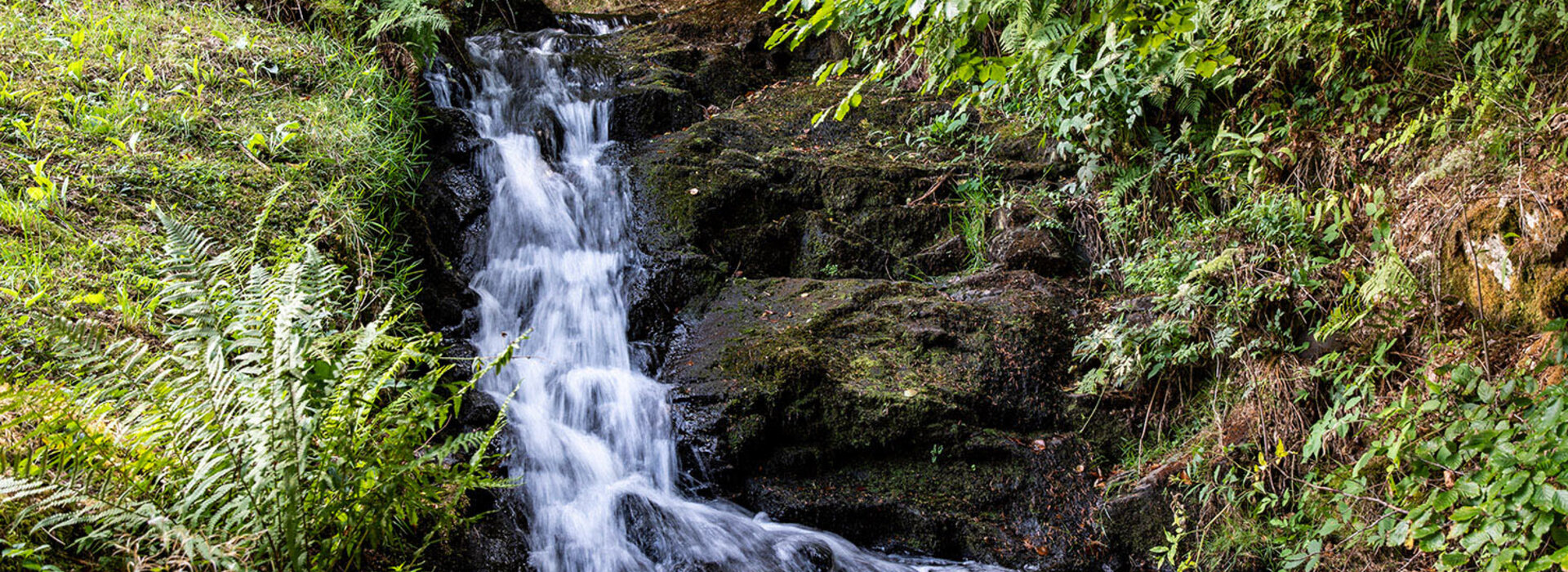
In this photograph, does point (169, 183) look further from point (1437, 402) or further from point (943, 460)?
point (1437, 402)

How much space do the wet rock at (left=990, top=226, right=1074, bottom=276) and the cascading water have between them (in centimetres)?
208

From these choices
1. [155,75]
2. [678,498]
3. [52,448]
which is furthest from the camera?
[155,75]

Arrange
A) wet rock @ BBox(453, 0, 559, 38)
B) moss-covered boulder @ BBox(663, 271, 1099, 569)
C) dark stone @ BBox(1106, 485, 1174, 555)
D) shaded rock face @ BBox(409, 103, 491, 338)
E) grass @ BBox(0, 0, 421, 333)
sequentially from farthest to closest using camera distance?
wet rock @ BBox(453, 0, 559, 38) < shaded rock face @ BBox(409, 103, 491, 338) < moss-covered boulder @ BBox(663, 271, 1099, 569) < dark stone @ BBox(1106, 485, 1174, 555) < grass @ BBox(0, 0, 421, 333)

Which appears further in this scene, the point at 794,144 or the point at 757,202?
the point at 794,144

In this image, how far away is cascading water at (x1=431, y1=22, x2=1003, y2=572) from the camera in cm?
378

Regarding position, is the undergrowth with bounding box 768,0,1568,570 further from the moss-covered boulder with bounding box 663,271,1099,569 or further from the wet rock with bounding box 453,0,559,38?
the wet rock with bounding box 453,0,559,38

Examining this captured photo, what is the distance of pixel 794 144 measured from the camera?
646 centimetres

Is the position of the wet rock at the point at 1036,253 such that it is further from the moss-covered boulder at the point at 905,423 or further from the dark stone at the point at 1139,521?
the dark stone at the point at 1139,521

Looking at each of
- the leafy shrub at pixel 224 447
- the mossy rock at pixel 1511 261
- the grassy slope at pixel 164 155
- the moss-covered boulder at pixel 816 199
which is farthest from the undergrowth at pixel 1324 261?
the grassy slope at pixel 164 155

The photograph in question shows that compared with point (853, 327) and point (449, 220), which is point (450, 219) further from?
point (853, 327)

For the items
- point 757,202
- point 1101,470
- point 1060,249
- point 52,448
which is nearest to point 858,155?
point 757,202

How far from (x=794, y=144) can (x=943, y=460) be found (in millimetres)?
3253

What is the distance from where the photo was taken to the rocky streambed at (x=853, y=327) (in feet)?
13.0

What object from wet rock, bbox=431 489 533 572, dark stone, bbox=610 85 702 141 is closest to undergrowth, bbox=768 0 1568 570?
wet rock, bbox=431 489 533 572
